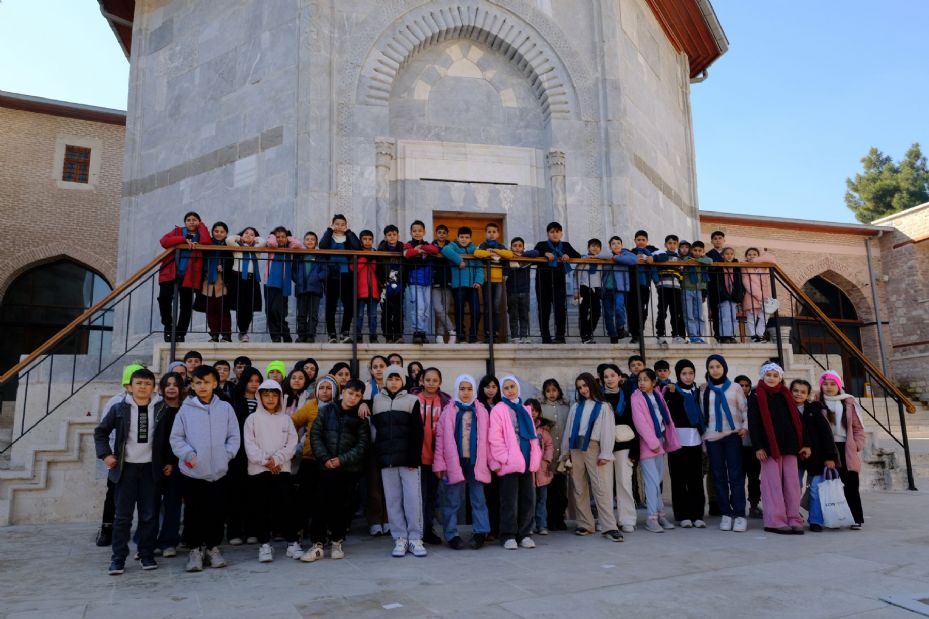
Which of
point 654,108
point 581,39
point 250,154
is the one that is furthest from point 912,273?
point 250,154

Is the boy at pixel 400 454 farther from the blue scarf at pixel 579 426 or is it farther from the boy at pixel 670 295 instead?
the boy at pixel 670 295

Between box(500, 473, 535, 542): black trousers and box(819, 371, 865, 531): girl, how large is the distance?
10.0 feet

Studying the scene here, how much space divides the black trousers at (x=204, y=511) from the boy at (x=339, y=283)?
291 cm

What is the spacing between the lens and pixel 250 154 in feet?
34.6

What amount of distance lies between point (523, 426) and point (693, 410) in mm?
1887

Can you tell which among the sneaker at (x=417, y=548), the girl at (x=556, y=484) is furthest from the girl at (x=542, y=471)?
the sneaker at (x=417, y=548)

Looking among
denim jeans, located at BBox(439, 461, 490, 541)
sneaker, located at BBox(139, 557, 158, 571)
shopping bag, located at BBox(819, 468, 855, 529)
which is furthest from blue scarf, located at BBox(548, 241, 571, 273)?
sneaker, located at BBox(139, 557, 158, 571)

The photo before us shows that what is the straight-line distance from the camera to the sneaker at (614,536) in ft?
19.8

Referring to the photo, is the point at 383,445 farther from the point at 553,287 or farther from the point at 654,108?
the point at 654,108

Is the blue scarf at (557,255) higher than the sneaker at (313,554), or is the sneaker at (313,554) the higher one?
the blue scarf at (557,255)

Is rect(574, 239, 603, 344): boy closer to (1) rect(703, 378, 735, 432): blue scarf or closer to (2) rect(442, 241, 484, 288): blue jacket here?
(2) rect(442, 241, 484, 288): blue jacket

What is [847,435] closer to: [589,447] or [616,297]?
[589,447]

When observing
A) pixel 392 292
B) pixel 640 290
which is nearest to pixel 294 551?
pixel 392 292

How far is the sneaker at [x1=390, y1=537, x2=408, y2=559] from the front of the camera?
5.41m
